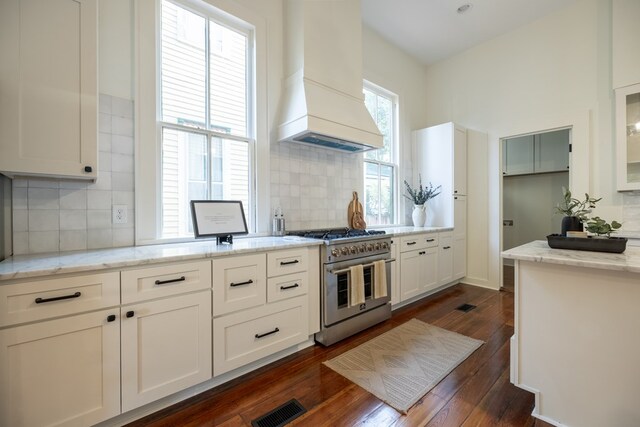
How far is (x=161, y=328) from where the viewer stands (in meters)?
1.55

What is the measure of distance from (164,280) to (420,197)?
3.62 metres

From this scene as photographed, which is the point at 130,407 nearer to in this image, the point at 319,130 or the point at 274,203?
the point at 274,203

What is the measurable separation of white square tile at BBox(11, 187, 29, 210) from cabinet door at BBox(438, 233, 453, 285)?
13.4 feet

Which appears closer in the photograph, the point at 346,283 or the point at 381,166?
the point at 346,283

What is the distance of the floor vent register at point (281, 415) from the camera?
1.50 metres

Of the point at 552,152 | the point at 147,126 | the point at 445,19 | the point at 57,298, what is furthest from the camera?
the point at 552,152

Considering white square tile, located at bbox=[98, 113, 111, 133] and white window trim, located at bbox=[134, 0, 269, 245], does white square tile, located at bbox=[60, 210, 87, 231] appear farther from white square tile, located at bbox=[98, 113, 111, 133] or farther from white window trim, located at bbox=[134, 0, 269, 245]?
white square tile, located at bbox=[98, 113, 111, 133]

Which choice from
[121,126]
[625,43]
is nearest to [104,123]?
[121,126]

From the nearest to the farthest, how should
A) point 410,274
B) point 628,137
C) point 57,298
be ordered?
point 57,298
point 628,137
point 410,274

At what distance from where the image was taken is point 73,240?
1790mm

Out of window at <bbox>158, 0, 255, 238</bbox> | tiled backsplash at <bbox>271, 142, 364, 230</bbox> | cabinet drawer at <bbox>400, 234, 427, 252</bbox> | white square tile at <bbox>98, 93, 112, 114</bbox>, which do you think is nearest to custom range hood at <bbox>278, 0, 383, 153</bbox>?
tiled backsplash at <bbox>271, 142, 364, 230</bbox>

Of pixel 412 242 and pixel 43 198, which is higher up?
pixel 43 198

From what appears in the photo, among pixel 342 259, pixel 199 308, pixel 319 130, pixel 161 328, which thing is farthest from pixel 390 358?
pixel 319 130

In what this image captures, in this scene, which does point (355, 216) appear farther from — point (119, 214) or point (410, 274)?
point (119, 214)
